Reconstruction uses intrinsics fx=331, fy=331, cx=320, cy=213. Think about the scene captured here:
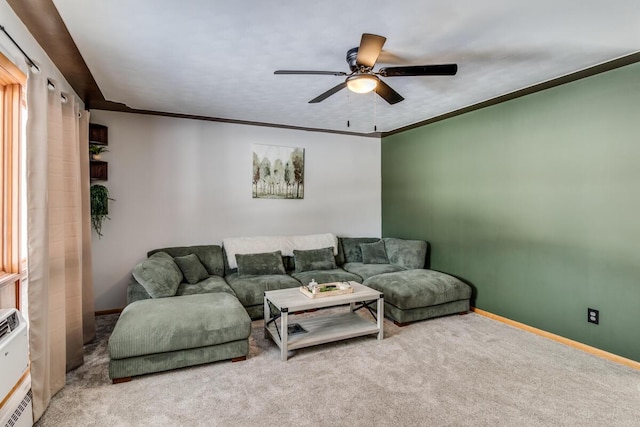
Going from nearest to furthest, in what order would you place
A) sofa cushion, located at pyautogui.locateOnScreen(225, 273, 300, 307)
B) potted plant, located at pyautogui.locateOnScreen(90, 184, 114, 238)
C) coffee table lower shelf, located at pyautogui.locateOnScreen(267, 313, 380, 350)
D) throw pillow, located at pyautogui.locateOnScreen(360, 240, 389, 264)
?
coffee table lower shelf, located at pyautogui.locateOnScreen(267, 313, 380, 350), sofa cushion, located at pyautogui.locateOnScreen(225, 273, 300, 307), potted plant, located at pyautogui.locateOnScreen(90, 184, 114, 238), throw pillow, located at pyautogui.locateOnScreen(360, 240, 389, 264)

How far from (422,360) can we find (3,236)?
3.36m

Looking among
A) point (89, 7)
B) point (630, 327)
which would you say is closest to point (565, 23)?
point (630, 327)

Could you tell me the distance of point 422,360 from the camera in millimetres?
2854

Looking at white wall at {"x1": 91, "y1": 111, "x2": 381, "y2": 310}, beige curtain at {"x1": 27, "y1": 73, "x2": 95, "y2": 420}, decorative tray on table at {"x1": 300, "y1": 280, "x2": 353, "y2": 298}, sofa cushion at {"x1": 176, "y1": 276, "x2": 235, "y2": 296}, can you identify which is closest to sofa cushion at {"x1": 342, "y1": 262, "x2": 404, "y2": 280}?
white wall at {"x1": 91, "y1": 111, "x2": 381, "y2": 310}

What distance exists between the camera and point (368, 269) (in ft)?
15.1

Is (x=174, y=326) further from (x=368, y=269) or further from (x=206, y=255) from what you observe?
(x=368, y=269)

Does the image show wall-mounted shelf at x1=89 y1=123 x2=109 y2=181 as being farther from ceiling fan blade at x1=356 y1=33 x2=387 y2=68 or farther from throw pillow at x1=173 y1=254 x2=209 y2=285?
ceiling fan blade at x1=356 y1=33 x2=387 y2=68

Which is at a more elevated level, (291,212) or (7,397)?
(291,212)

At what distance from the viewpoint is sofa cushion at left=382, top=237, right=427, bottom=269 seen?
468cm

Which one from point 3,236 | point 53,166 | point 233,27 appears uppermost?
point 233,27

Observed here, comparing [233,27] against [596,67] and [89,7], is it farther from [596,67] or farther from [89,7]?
[596,67]

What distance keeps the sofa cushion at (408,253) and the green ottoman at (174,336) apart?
2.66 meters

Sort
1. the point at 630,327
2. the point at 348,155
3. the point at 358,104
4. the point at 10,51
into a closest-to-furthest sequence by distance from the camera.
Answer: the point at 10,51 < the point at 630,327 < the point at 358,104 < the point at 348,155

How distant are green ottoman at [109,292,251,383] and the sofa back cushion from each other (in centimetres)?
128
